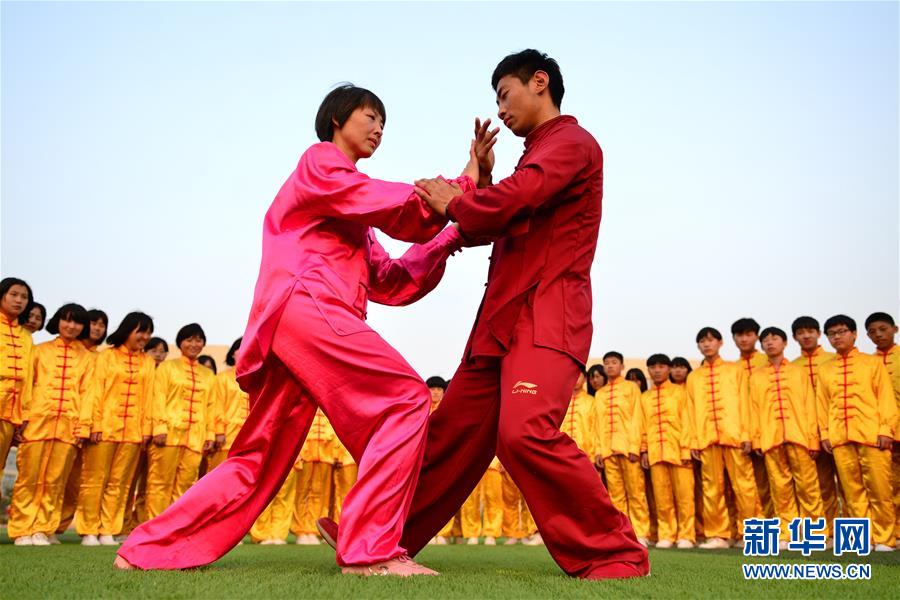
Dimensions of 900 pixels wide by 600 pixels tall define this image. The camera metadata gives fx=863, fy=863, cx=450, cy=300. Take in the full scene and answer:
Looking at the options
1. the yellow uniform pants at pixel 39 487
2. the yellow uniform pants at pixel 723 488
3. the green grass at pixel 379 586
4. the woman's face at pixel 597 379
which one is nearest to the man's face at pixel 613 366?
the woman's face at pixel 597 379

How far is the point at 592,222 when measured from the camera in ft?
14.3

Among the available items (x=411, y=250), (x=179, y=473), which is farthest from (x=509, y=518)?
(x=411, y=250)

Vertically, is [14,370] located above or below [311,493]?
above

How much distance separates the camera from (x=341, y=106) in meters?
4.57

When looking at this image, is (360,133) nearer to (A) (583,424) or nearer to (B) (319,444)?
(B) (319,444)

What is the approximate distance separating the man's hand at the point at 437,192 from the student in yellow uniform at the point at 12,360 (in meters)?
6.30

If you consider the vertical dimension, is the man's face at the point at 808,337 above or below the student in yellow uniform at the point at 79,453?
above

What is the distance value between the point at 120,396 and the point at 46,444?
4.44ft

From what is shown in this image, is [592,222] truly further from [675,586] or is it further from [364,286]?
[675,586]

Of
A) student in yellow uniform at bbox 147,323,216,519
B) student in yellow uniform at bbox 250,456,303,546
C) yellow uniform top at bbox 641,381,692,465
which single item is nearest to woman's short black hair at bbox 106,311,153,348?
student in yellow uniform at bbox 147,323,216,519

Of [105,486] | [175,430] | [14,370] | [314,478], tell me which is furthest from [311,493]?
[14,370]

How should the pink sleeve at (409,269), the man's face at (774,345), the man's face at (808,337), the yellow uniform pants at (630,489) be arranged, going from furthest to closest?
the yellow uniform pants at (630,489) → the man's face at (774,345) → the man's face at (808,337) → the pink sleeve at (409,269)

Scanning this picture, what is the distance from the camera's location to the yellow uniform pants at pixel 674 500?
38.4 feet

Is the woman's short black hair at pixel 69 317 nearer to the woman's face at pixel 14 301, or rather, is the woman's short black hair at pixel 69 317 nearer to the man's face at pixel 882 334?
the woman's face at pixel 14 301
